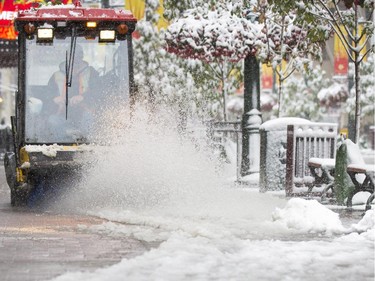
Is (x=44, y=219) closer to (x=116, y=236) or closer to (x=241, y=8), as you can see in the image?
(x=116, y=236)

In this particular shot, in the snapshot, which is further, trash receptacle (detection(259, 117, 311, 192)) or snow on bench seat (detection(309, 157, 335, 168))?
trash receptacle (detection(259, 117, 311, 192))

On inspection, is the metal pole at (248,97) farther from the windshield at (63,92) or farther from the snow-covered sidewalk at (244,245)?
the snow-covered sidewalk at (244,245)

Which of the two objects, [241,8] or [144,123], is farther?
[241,8]

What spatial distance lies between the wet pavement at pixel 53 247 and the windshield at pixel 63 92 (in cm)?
192

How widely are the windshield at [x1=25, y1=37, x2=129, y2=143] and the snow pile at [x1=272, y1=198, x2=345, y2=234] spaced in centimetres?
364

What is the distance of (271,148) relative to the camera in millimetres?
15633

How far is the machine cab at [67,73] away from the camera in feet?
42.2

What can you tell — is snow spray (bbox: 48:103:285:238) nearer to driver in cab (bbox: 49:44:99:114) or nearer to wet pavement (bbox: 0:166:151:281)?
driver in cab (bbox: 49:44:99:114)

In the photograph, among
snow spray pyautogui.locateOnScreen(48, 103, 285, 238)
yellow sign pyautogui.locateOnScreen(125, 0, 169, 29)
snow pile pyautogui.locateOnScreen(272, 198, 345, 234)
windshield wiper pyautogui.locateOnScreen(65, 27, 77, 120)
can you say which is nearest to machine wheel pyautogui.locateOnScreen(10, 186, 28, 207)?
snow spray pyautogui.locateOnScreen(48, 103, 285, 238)

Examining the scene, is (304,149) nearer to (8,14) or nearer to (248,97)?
(248,97)

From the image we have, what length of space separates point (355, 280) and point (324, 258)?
991mm

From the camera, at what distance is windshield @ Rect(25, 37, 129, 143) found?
12891mm

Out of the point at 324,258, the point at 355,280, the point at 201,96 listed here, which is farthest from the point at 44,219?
the point at 201,96

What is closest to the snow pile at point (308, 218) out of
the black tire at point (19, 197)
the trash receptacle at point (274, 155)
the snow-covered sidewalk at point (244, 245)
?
the snow-covered sidewalk at point (244, 245)
